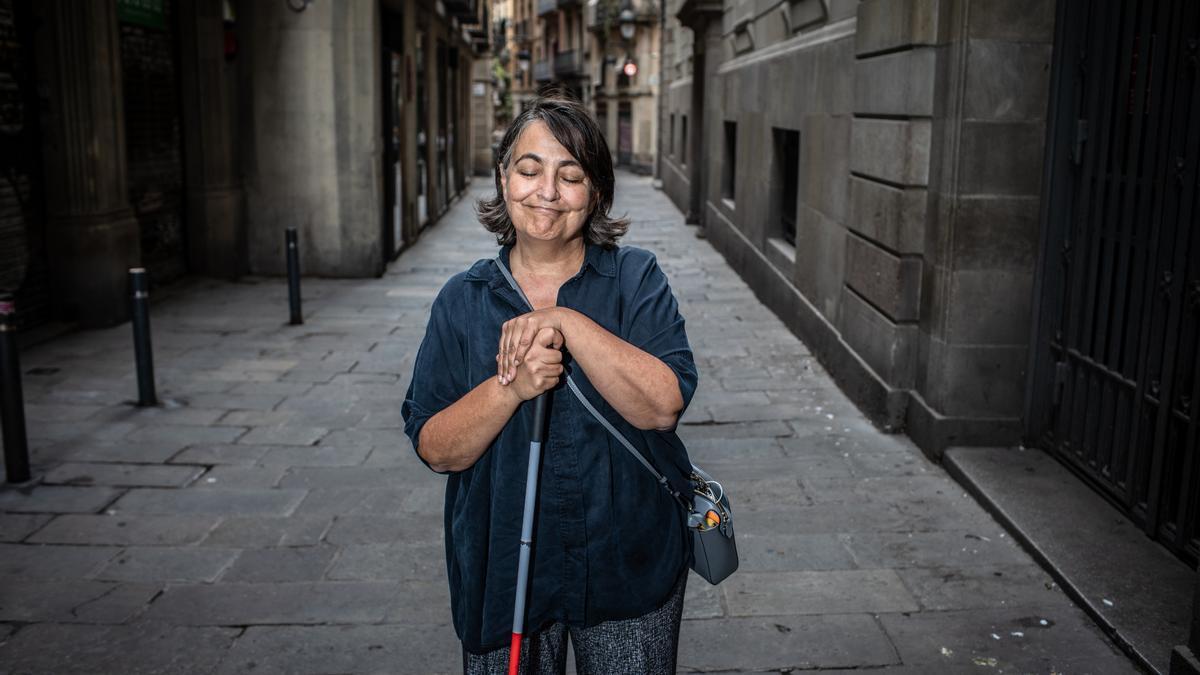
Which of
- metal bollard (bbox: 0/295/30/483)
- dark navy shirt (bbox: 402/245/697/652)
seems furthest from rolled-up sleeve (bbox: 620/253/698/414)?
metal bollard (bbox: 0/295/30/483)

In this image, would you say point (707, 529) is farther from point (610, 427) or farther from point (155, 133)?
point (155, 133)

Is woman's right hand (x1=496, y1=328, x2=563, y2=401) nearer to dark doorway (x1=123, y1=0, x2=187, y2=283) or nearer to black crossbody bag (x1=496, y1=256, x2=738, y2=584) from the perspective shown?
black crossbody bag (x1=496, y1=256, x2=738, y2=584)

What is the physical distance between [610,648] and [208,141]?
11.5 m

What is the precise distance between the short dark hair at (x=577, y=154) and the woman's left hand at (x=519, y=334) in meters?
0.33

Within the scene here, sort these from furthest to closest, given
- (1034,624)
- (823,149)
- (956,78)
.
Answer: (823,149)
(956,78)
(1034,624)

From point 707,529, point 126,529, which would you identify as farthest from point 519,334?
point 126,529

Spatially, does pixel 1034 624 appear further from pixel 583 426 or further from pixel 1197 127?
pixel 583 426

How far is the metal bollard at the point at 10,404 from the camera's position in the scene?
5.58 metres

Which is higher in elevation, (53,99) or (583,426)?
(53,99)

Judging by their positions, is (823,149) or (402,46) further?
(402,46)

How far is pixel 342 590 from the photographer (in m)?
4.47

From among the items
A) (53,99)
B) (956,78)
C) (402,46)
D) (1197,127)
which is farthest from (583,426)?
(402,46)

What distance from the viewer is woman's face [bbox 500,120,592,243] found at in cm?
225

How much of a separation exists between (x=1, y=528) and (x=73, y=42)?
5737 millimetres
